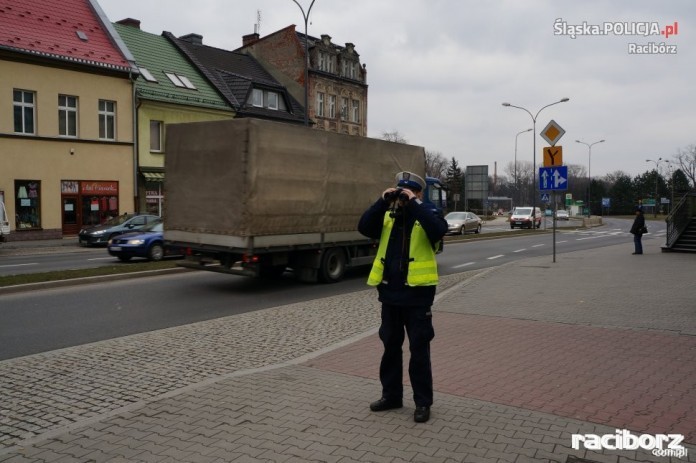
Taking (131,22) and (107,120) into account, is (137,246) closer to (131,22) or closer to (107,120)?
(107,120)

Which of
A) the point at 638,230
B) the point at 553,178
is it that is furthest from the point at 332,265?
the point at 638,230

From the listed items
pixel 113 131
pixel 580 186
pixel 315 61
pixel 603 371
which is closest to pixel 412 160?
pixel 603 371

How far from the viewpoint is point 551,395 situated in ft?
17.2

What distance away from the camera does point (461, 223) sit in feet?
125

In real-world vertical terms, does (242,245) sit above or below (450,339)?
above

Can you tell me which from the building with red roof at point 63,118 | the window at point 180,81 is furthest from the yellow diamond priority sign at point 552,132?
the window at point 180,81

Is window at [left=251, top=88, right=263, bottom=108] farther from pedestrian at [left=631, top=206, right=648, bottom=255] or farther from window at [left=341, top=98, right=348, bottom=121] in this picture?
pedestrian at [left=631, top=206, right=648, bottom=255]

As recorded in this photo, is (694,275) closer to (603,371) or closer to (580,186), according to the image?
(603,371)

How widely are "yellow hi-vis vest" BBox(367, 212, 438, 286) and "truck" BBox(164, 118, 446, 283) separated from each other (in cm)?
739

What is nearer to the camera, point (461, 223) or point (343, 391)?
point (343, 391)

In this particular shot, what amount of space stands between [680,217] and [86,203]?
87.7ft

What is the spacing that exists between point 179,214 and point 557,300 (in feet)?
25.2

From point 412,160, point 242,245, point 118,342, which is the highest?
point 412,160

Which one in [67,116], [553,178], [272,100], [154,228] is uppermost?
[272,100]
